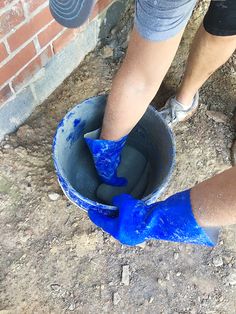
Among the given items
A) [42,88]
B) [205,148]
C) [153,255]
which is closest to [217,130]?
[205,148]

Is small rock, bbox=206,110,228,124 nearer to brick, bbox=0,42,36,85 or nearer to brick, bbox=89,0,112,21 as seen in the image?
brick, bbox=89,0,112,21

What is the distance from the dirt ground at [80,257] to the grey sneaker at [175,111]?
0.10 metres

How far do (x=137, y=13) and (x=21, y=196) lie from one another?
855mm

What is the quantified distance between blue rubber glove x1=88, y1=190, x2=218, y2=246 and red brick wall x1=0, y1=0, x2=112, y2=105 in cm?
60

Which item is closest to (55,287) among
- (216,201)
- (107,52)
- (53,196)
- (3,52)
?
(53,196)

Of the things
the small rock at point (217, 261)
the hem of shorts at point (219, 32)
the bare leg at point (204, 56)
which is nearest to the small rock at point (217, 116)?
the bare leg at point (204, 56)

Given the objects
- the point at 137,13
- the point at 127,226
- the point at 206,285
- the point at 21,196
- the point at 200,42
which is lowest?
the point at 206,285

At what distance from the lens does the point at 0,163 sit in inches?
61.2

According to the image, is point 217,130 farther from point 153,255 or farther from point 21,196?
point 21,196

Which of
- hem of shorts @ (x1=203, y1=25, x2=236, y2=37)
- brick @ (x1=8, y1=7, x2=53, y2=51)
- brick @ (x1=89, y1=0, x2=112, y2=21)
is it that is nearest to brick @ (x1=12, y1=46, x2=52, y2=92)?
brick @ (x1=8, y1=7, x2=53, y2=51)

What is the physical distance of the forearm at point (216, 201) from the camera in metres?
0.92

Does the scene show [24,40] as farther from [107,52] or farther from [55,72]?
[107,52]

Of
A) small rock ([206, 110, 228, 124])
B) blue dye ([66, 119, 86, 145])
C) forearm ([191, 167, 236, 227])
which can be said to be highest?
forearm ([191, 167, 236, 227])

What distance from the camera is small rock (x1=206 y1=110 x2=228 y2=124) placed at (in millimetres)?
1761
